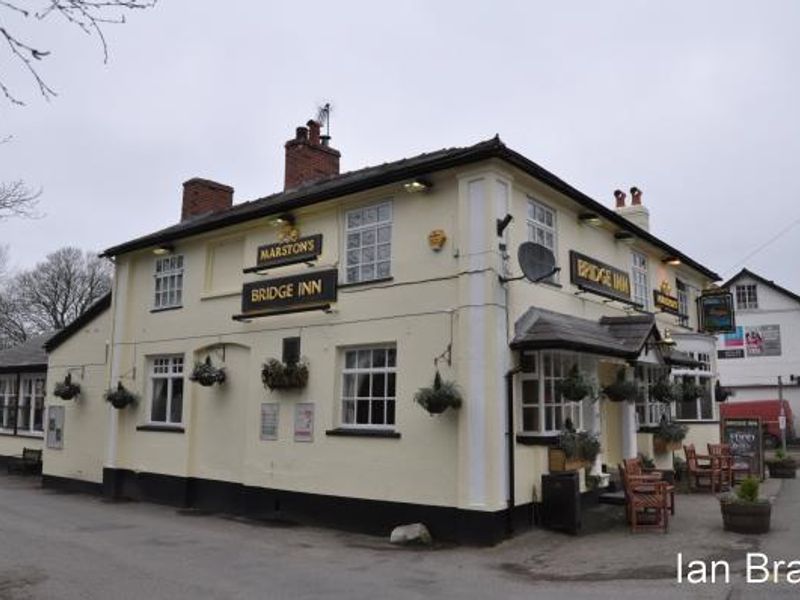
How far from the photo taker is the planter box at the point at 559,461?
12109mm

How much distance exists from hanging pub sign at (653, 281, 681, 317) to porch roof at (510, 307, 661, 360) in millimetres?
3708

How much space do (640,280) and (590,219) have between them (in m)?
3.63

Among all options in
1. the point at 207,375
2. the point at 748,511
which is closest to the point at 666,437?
the point at 748,511

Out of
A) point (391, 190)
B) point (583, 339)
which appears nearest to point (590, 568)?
point (583, 339)

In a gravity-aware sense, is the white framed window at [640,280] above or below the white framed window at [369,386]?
above

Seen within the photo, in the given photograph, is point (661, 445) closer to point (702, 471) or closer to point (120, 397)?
point (702, 471)

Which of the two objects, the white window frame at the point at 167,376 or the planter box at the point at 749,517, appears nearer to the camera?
the planter box at the point at 749,517

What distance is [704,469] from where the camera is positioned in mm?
16484

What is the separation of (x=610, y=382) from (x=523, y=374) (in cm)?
342

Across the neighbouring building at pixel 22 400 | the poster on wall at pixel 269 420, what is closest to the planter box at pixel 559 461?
the poster on wall at pixel 269 420

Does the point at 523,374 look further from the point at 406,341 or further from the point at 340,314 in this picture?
the point at 340,314

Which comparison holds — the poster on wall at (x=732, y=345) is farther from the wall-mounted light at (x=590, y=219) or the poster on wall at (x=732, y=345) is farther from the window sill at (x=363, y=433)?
the window sill at (x=363, y=433)

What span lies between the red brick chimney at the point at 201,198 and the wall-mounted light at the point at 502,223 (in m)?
10.7

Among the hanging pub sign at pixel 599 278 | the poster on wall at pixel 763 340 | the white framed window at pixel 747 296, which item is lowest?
the hanging pub sign at pixel 599 278
